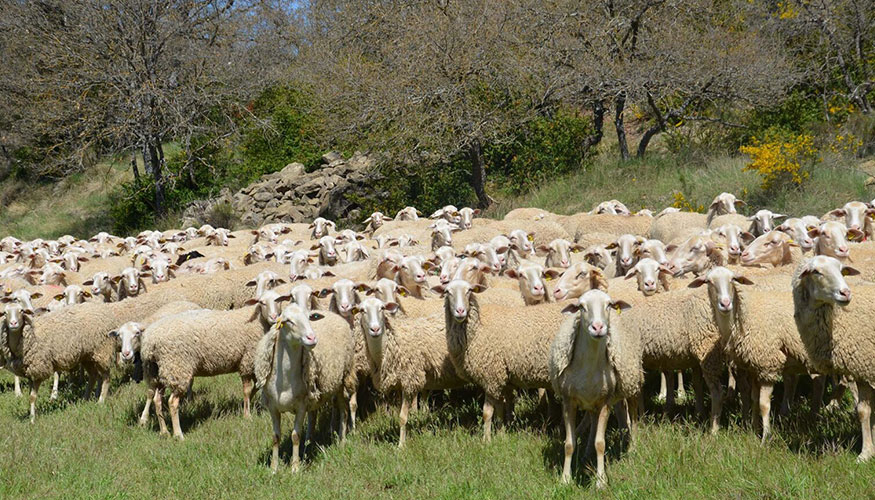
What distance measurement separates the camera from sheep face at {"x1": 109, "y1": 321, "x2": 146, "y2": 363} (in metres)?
9.16

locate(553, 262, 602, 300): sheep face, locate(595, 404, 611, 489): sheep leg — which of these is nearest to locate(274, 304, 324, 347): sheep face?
locate(595, 404, 611, 489): sheep leg

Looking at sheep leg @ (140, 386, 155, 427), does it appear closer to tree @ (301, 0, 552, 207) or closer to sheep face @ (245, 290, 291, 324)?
sheep face @ (245, 290, 291, 324)

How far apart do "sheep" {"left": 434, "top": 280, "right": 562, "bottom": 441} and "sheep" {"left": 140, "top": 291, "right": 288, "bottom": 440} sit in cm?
222

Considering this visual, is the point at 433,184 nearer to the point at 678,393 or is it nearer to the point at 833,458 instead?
the point at 678,393

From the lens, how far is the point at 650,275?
878 cm

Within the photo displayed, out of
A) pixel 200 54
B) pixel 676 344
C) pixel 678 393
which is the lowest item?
pixel 678 393

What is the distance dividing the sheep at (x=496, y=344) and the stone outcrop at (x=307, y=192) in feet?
54.0

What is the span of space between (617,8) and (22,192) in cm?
3313

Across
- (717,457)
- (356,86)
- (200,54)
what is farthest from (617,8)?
(717,457)

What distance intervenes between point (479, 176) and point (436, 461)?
16.8 metres

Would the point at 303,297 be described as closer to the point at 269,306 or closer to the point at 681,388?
the point at 269,306

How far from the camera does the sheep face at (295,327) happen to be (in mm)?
7082

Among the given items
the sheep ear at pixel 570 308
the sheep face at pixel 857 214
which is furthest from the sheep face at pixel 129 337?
the sheep face at pixel 857 214

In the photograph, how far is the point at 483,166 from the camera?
23.1 meters
